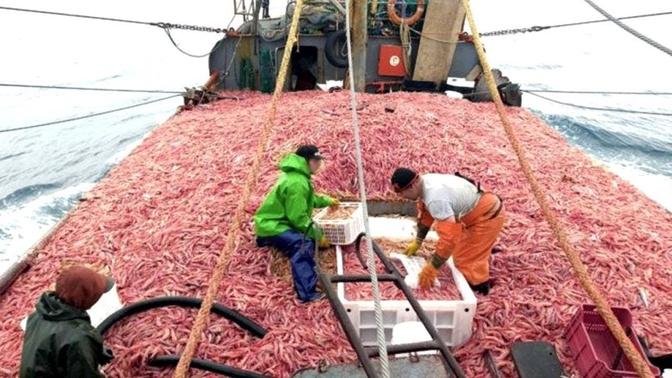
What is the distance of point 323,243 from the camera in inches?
230

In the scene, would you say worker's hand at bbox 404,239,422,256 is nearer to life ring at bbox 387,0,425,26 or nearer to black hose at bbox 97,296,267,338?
black hose at bbox 97,296,267,338

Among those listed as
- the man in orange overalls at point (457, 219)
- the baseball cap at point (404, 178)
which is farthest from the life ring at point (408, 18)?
the baseball cap at point (404, 178)

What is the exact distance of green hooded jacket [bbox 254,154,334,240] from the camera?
17.2 feet

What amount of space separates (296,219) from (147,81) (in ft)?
95.8

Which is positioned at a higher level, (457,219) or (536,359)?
(457,219)

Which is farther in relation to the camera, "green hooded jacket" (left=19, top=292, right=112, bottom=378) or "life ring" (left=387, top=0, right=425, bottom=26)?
"life ring" (left=387, top=0, right=425, bottom=26)

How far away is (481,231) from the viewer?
5191 millimetres

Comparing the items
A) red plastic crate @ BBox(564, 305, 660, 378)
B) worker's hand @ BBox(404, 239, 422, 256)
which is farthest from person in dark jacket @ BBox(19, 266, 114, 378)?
red plastic crate @ BBox(564, 305, 660, 378)

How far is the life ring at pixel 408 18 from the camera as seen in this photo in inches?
544

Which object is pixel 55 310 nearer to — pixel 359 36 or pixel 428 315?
pixel 428 315

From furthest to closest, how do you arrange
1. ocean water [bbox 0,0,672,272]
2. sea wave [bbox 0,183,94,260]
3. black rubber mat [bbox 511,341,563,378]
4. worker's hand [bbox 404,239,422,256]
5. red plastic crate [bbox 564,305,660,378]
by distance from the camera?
1. ocean water [bbox 0,0,672,272]
2. sea wave [bbox 0,183,94,260]
3. worker's hand [bbox 404,239,422,256]
4. black rubber mat [bbox 511,341,563,378]
5. red plastic crate [bbox 564,305,660,378]

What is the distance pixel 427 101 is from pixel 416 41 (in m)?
3.55

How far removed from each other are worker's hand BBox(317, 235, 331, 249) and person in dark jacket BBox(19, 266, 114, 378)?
2827mm

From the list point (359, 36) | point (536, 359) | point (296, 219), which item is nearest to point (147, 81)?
point (359, 36)
